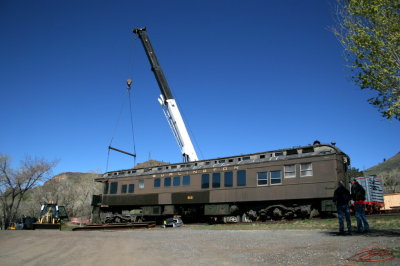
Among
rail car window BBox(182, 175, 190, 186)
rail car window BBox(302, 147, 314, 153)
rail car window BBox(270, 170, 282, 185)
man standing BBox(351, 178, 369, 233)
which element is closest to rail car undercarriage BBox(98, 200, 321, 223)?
rail car window BBox(270, 170, 282, 185)

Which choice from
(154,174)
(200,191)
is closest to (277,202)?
(200,191)

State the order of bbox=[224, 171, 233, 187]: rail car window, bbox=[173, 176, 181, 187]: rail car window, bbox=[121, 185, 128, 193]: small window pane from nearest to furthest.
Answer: bbox=[224, 171, 233, 187]: rail car window
bbox=[173, 176, 181, 187]: rail car window
bbox=[121, 185, 128, 193]: small window pane

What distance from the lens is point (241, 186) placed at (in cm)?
1862

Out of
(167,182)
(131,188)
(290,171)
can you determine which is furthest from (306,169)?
(131,188)

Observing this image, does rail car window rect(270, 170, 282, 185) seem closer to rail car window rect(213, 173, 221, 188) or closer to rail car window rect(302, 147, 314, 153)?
rail car window rect(302, 147, 314, 153)

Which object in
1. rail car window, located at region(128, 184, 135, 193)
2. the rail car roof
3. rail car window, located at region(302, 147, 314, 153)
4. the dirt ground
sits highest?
rail car window, located at region(302, 147, 314, 153)

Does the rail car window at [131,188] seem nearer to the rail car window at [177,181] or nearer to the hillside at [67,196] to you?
the rail car window at [177,181]

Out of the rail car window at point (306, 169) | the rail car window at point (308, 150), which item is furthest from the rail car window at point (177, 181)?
the rail car window at point (308, 150)

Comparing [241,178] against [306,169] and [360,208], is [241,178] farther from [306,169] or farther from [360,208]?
[360,208]

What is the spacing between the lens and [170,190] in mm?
21578

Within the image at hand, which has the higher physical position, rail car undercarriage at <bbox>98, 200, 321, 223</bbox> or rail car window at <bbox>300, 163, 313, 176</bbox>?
rail car window at <bbox>300, 163, 313, 176</bbox>

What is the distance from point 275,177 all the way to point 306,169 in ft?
5.58

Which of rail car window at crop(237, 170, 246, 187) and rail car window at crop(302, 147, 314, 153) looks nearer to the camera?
rail car window at crop(302, 147, 314, 153)

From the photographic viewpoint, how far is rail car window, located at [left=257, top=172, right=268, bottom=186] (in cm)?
1788
